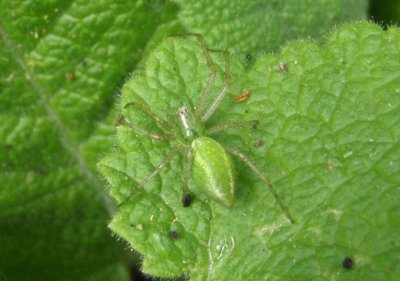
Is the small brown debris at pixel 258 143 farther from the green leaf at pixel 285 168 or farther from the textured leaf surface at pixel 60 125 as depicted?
the textured leaf surface at pixel 60 125

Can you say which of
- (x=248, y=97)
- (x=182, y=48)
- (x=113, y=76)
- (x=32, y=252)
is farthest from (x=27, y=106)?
(x=248, y=97)

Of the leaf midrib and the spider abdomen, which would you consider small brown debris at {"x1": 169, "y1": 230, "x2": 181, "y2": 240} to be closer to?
the spider abdomen

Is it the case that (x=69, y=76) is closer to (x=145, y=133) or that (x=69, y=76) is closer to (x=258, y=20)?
(x=145, y=133)

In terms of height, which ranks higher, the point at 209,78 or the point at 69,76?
the point at 69,76

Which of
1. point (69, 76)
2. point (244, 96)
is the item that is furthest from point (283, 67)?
point (69, 76)

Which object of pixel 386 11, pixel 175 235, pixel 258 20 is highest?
pixel 258 20

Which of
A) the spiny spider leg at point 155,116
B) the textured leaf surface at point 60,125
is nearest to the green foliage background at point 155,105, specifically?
the textured leaf surface at point 60,125

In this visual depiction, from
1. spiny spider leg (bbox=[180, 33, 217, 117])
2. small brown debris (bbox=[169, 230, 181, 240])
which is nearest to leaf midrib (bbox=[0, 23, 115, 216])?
spiny spider leg (bbox=[180, 33, 217, 117])

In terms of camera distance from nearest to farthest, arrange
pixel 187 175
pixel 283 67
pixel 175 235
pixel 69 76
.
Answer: pixel 175 235
pixel 187 175
pixel 283 67
pixel 69 76

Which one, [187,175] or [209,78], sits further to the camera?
[209,78]
